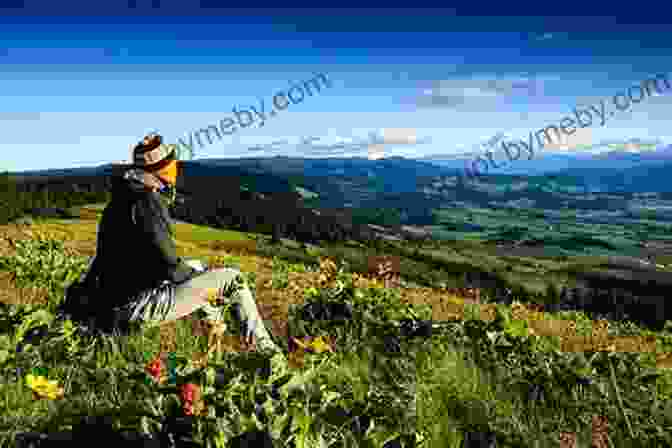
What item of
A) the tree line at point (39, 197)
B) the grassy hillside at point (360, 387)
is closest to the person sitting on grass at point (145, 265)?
the grassy hillside at point (360, 387)

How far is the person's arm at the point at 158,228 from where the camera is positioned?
16.7 feet

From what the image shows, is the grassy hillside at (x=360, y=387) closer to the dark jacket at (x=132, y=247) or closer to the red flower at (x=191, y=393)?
the red flower at (x=191, y=393)

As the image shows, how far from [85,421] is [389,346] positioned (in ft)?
9.53

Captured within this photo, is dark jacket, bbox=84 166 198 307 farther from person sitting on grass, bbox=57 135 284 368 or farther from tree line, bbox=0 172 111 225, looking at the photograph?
tree line, bbox=0 172 111 225

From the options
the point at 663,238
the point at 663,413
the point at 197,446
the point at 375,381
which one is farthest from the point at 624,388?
the point at 663,238

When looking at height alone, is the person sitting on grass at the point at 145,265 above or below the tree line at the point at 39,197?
above

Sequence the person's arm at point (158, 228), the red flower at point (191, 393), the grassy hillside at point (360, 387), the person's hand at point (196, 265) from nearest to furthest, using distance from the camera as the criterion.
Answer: the red flower at point (191, 393) < the grassy hillside at point (360, 387) < the person's arm at point (158, 228) < the person's hand at point (196, 265)

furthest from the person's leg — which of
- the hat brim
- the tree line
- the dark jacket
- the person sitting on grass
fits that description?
the tree line

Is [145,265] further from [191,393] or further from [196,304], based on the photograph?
[191,393]

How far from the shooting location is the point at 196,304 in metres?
5.32

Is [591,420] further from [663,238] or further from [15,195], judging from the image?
[663,238]

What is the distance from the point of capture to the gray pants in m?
5.09

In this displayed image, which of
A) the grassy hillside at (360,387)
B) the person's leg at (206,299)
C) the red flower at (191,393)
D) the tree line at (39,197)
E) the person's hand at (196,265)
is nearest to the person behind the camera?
the red flower at (191,393)

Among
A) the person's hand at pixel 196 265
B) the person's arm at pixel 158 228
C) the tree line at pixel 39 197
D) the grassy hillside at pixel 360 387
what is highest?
the person's arm at pixel 158 228
